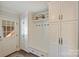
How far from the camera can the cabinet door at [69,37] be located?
4.64 feet

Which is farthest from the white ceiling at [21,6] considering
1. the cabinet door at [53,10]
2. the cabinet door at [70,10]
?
the cabinet door at [70,10]

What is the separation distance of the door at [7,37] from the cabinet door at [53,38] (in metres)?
0.47

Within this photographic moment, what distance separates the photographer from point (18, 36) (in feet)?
4.71

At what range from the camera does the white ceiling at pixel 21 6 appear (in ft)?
4.60

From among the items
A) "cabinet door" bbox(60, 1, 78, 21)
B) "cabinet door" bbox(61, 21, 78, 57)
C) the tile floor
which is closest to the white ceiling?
"cabinet door" bbox(60, 1, 78, 21)

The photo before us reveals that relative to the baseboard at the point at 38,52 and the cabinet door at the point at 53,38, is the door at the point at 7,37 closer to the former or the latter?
the baseboard at the point at 38,52

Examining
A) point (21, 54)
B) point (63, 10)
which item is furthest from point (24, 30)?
point (63, 10)

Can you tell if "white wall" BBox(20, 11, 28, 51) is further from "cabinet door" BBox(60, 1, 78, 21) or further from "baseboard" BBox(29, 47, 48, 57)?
"cabinet door" BBox(60, 1, 78, 21)

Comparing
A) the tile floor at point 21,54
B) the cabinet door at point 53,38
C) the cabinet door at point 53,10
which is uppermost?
the cabinet door at point 53,10

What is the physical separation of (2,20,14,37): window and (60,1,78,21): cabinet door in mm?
694

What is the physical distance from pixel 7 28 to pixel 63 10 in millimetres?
772

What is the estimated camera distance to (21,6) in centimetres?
142

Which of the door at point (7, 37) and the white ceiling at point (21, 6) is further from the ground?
the white ceiling at point (21, 6)

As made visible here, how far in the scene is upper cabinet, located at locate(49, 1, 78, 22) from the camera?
4.61 feet
